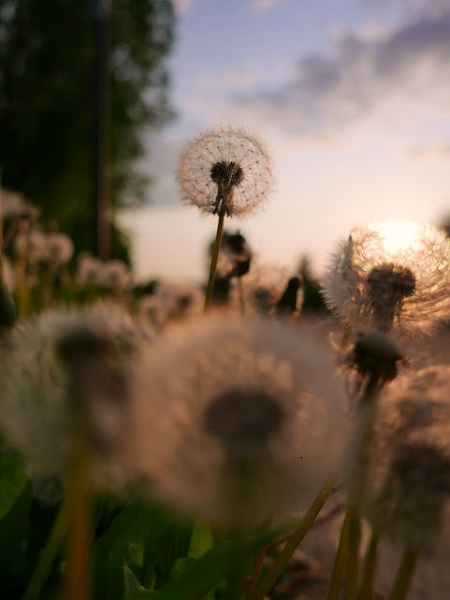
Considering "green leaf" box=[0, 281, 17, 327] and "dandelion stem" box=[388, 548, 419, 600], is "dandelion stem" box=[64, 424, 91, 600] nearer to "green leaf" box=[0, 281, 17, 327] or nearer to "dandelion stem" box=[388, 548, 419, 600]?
"dandelion stem" box=[388, 548, 419, 600]

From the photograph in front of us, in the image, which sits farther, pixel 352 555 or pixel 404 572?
pixel 352 555

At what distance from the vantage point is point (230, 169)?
99cm

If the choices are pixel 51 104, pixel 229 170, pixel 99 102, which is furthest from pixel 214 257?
pixel 51 104

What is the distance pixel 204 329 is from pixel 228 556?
0.61ft

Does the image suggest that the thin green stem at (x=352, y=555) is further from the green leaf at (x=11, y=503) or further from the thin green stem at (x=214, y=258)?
the green leaf at (x=11, y=503)

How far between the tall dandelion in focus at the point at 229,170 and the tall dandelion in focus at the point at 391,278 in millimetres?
160

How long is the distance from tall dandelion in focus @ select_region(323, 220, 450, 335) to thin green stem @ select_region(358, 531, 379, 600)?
232 millimetres

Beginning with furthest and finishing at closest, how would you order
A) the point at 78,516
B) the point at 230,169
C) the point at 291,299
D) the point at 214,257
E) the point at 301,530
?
1. the point at 291,299
2. the point at 230,169
3. the point at 214,257
4. the point at 301,530
5. the point at 78,516

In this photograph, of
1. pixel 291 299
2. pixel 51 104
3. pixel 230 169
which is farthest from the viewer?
pixel 51 104

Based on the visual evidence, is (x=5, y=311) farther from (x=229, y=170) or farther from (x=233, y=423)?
(x=233, y=423)

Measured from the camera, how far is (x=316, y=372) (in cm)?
49

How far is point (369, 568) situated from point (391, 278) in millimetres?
337

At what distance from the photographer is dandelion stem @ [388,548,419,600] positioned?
65cm

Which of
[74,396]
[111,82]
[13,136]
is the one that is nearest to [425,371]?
[74,396]
